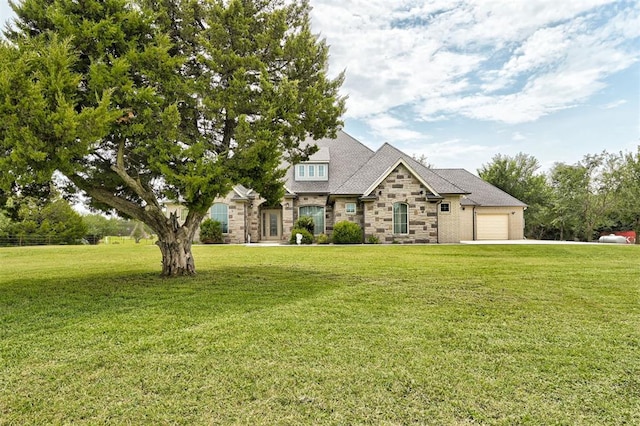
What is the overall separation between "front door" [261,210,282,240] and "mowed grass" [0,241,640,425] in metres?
16.2

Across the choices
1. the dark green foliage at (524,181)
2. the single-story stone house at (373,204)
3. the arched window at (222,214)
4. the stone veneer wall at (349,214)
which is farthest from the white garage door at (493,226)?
the arched window at (222,214)

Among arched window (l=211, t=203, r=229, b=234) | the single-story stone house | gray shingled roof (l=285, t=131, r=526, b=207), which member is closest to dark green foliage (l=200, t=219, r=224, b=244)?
arched window (l=211, t=203, r=229, b=234)

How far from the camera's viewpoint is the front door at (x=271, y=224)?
24266 mm

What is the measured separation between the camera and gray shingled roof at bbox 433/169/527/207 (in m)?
25.6

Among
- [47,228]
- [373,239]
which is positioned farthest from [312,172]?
[47,228]

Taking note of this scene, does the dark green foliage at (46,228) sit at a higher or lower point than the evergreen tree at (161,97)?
lower

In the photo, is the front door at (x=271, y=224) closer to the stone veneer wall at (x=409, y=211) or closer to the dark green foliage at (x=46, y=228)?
the stone veneer wall at (x=409, y=211)

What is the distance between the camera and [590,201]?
29.3 meters

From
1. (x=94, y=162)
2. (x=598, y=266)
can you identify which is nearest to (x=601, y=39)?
(x=598, y=266)

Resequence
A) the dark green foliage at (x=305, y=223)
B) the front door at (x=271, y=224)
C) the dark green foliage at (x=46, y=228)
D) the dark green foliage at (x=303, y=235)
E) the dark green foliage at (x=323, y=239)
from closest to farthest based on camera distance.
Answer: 1. the dark green foliage at (x=303, y=235)
2. the dark green foliage at (x=323, y=239)
3. the dark green foliage at (x=305, y=223)
4. the front door at (x=271, y=224)
5. the dark green foliage at (x=46, y=228)

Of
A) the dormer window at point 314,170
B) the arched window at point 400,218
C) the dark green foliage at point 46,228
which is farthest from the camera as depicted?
the dark green foliage at point 46,228

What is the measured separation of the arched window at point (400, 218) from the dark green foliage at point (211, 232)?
1120 cm

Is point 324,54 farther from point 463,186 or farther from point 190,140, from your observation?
point 463,186

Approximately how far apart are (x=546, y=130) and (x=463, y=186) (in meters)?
6.82
